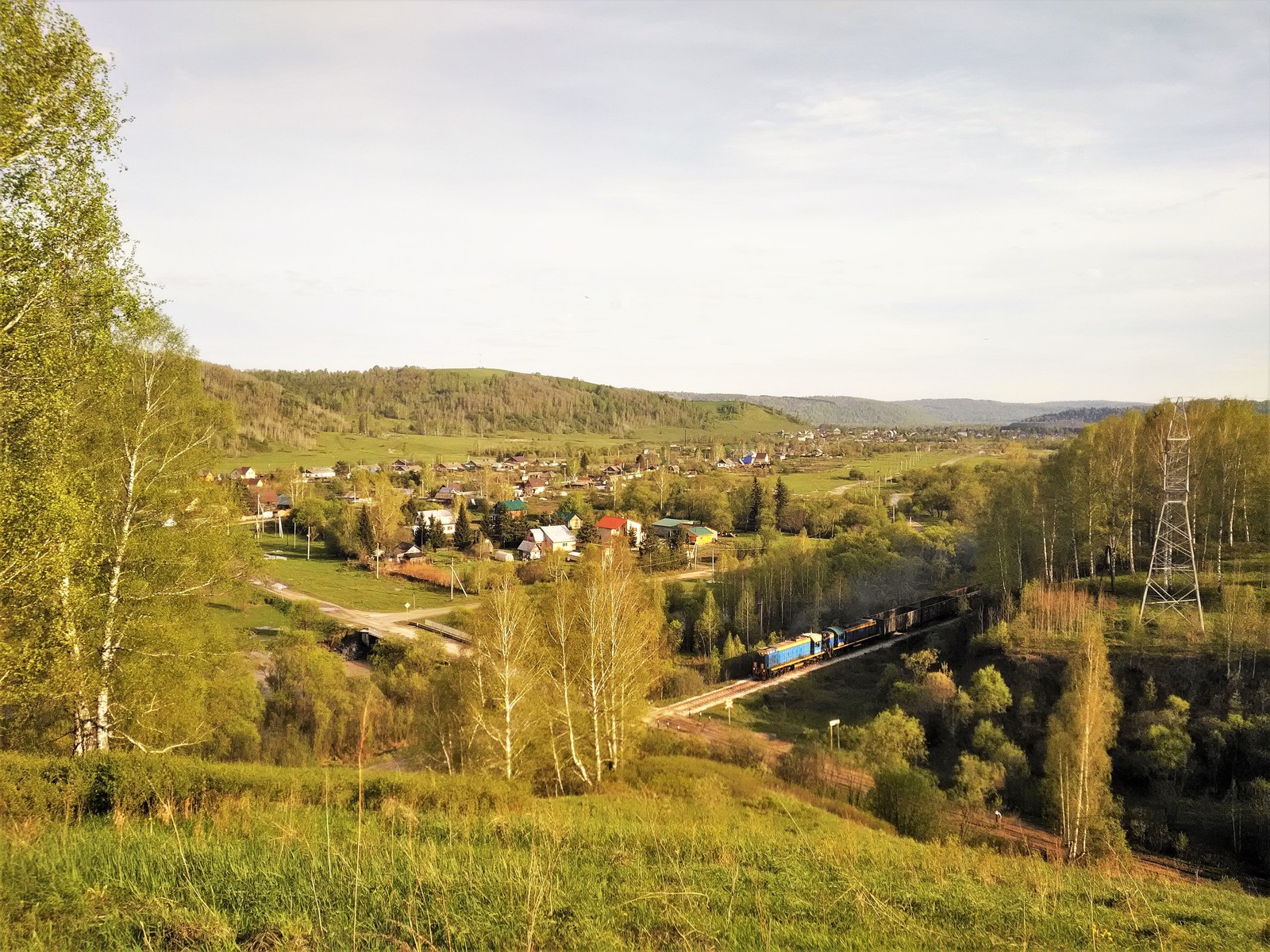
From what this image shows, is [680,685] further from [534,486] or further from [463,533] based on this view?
[534,486]

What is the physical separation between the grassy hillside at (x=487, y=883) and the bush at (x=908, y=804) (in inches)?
258

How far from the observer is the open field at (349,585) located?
4844 centimetres

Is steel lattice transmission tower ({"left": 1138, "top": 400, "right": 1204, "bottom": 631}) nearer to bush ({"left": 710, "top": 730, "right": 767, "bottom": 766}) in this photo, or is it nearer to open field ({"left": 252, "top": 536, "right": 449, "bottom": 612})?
bush ({"left": 710, "top": 730, "right": 767, "bottom": 766})

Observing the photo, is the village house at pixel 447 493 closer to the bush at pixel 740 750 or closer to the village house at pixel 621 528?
the village house at pixel 621 528

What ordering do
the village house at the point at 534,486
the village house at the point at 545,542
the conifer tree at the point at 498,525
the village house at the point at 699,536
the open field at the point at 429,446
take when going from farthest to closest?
the open field at the point at 429,446 → the village house at the point at 534,486 → the conifer tree at the point at 498,525 → the village house at the point at 699,536 → the village house at the point at 545,542

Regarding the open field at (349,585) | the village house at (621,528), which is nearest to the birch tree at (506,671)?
the open field at (349,585)

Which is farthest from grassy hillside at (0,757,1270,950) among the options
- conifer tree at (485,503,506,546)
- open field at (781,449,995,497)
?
open field at (781,449,995,497)

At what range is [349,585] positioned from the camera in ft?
176

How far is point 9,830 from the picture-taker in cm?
540

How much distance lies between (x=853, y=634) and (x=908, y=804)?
23.2 metres

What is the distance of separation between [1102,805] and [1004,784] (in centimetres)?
350

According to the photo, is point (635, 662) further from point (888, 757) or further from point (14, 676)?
→ point (888, 757)

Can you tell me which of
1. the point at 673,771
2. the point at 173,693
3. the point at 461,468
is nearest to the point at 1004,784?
the point at 673,771

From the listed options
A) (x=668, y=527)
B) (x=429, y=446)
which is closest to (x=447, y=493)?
(x=668, y=527)
